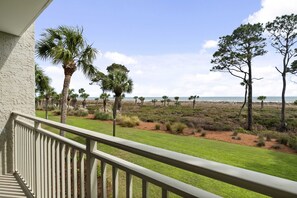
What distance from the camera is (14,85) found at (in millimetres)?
3883

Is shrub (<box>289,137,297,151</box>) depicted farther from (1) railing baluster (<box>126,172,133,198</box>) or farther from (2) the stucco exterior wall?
(1) railing baluster (<box>126,172,133,198</box>)

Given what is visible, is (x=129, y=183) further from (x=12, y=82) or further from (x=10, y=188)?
(x=12, y=82)

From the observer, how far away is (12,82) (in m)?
3.87

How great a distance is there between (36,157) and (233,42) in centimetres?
1981

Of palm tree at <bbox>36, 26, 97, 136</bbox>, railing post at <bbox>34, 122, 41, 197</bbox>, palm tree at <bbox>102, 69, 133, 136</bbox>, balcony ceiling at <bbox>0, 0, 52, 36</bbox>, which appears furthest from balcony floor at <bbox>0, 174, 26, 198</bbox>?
palm tree at <bbox>102, 69, 133, 136</bbox>

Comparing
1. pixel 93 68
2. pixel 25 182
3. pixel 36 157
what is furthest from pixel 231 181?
pixel 93 68

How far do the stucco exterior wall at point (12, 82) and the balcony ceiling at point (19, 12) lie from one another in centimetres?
38

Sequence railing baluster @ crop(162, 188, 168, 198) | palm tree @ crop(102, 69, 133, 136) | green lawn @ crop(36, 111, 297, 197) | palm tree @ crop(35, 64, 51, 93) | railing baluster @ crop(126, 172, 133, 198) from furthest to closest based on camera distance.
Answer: palm tree @ crop(35, 64, 51, 93)
palm tree @ crop(102, 69, 133, 136)
green lawn @ crop(36, 111, 297, 197)
railing baluster @ crop(126, 172, 133, 198)
railing baluster @ crop(162, 188, 168, 198)

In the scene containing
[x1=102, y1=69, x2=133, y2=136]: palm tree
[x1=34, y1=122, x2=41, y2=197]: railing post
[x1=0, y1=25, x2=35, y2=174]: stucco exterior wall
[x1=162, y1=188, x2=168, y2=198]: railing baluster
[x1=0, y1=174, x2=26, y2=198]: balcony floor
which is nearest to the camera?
[x1=162, y1=188, x2=168, y2=198]: railing baluster

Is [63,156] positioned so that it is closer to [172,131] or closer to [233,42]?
[172,131]

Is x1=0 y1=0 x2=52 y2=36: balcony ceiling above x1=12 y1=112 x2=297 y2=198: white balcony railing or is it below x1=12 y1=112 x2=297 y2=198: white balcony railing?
above

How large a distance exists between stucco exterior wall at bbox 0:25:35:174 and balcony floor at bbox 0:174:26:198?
15.7 inches

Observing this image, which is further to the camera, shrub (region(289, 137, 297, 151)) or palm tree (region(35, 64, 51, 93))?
palm tree (region(35, 64, 51, 93))

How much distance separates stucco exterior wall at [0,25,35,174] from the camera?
3.77m
